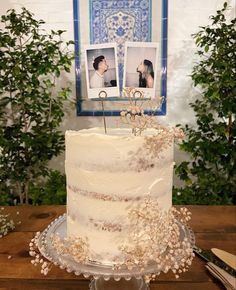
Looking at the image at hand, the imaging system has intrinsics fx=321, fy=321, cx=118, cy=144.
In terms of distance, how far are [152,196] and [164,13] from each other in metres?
1.64

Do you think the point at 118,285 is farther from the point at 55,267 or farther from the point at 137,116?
the point at 137,116

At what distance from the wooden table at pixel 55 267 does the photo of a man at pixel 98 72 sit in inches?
18.6

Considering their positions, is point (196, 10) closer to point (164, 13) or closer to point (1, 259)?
point (164, 13)

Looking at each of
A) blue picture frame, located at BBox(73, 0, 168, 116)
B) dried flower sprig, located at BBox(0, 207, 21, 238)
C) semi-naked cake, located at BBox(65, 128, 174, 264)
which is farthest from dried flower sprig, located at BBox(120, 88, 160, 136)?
blue picture frame, located at BBox(73, 0, 168, 116)

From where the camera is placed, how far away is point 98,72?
3.02 feet

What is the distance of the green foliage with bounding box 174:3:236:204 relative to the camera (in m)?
1.63

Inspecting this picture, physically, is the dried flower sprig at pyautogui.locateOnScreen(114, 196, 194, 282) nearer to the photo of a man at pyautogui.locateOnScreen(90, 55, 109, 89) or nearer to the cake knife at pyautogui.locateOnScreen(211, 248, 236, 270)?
the cake knife at pyautogui.locateOnScreen(211, 248, 236, 270)

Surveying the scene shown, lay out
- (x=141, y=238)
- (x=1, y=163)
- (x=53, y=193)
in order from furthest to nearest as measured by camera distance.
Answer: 1. (x=53, y=193)
2. (x=1, y=163)
3. (x=141, y=238)

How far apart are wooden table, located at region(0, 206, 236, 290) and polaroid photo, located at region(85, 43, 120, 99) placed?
1.45ft

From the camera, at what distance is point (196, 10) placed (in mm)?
1990

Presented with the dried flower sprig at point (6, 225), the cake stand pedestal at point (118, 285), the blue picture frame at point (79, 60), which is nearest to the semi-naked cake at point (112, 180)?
the cake stand pedestal at point (118, 285)

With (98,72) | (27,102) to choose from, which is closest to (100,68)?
(98,72)

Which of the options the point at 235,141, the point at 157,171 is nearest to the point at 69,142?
the point at 157,171

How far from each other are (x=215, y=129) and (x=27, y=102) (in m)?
1.06
